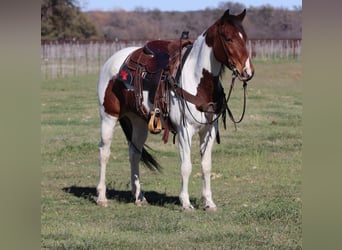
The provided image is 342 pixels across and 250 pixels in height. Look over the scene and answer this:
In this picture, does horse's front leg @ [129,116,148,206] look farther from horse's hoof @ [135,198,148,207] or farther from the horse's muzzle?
the horse's muzzle

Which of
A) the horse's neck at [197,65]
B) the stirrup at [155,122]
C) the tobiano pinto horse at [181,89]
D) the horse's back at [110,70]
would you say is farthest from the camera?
the horse's back at [110,70]

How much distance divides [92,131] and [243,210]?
709 centimetres

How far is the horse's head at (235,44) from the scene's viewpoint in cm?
569

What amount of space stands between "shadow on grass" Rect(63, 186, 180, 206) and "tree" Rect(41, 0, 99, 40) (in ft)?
91.3

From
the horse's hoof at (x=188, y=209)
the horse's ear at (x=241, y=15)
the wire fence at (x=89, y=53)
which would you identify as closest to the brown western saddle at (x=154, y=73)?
the horse's hoof at (x=188, y=209)

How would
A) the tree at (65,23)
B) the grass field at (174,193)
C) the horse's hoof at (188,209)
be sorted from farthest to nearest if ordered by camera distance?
the tree at (65,23)
the horse's hoof at (188,209)
the grass field at (174,193)

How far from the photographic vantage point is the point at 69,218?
20.3ft

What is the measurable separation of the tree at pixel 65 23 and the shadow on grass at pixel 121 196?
27830 mm

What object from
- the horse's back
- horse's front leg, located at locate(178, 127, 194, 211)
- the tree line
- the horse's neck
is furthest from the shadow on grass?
the tree line

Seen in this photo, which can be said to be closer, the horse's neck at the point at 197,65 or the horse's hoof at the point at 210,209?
the horse's neck at the point at 197,65

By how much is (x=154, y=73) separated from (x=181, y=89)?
0.48m

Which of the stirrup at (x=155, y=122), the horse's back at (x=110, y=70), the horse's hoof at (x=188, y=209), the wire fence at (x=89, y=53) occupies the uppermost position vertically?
the horse's back at (x=110, y=70)

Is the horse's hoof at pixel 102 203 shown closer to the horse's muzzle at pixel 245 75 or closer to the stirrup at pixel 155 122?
the stirrup at pixel 155 122
